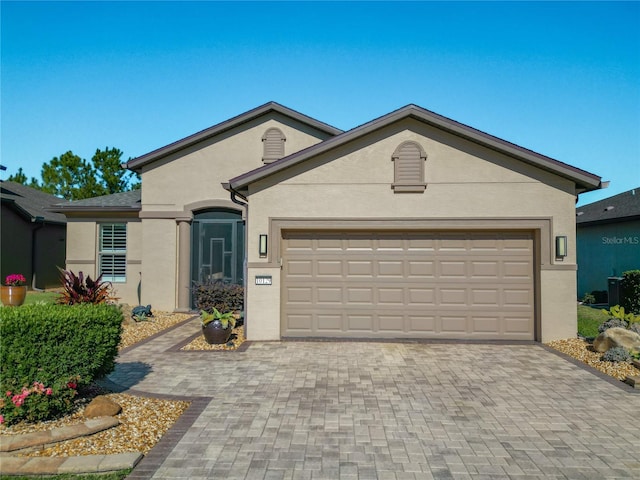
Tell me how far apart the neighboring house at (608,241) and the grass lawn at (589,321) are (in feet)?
14.0

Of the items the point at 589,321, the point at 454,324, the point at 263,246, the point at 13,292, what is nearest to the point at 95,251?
the point at 13,292

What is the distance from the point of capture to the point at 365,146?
1004cm

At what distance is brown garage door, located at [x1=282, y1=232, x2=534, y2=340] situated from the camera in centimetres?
990

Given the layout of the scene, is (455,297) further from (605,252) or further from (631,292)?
(605,252)

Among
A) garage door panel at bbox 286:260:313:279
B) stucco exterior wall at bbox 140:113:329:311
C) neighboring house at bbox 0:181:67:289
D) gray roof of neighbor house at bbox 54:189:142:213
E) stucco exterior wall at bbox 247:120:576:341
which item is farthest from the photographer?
neighboring house at bbox 0:181:67:289

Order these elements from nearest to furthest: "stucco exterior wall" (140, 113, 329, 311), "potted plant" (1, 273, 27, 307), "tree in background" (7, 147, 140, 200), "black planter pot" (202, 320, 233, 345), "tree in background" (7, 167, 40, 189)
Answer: "black planter pot" (202, 320, 233, 345) < "stucco exterior wall" (140, 113, 329, 311) < "potted plant" (1, 273, 27, 307) < "tree in background" (7, 147, 140, 200) < "tree in background" (7, 167, 40, 189)

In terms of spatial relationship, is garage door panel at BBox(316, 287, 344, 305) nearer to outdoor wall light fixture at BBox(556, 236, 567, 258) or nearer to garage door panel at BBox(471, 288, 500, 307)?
garage door panel at BBox(471, 288, 500, 307)

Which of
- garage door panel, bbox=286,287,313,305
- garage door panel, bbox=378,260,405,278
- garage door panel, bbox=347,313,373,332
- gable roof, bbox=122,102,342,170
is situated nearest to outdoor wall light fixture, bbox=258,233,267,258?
garage door panel, bbox=286,287,313,305

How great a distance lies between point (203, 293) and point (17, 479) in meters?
7.96

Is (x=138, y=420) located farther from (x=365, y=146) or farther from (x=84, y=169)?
(x=84, y=169)

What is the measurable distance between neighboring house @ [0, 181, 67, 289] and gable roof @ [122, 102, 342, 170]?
7.51 metres

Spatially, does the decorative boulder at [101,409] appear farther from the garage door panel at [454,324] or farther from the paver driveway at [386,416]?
the garage door panel at [454,324]

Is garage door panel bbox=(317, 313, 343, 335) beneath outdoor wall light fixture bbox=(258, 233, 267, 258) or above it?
beneath

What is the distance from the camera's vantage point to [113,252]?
50.0 ft
